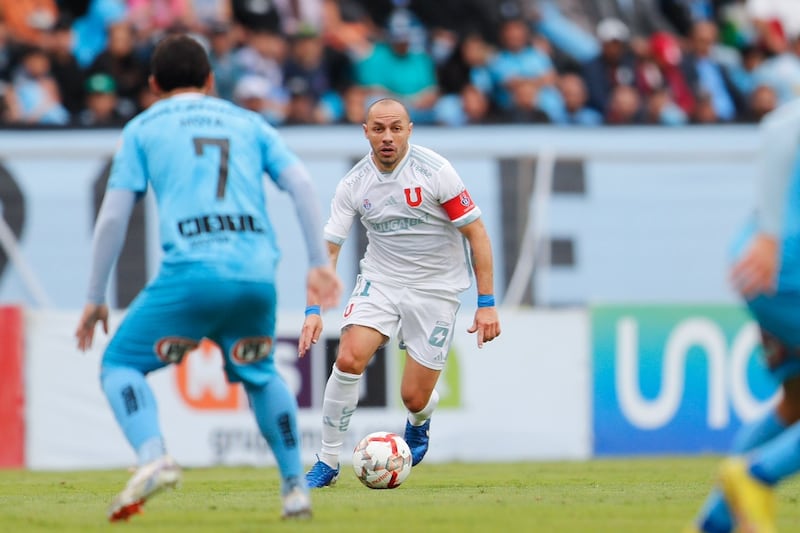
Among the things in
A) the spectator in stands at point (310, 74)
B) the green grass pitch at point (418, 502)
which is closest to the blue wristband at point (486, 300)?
the green grass pitch at point (418, 502)

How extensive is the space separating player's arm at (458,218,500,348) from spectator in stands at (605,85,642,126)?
7.50m

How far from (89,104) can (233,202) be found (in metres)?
10.1

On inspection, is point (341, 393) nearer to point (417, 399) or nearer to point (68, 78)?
point (417, 399)

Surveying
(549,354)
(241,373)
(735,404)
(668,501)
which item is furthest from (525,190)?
(241,373)

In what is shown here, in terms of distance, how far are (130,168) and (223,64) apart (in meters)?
10.5

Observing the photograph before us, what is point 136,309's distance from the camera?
7.64m

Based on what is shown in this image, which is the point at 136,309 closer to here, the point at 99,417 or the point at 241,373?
the point at 241,373

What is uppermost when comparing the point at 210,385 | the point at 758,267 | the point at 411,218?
the point at 758,267

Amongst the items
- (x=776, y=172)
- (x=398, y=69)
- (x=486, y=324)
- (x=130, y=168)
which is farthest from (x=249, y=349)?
(x=398, y=69)

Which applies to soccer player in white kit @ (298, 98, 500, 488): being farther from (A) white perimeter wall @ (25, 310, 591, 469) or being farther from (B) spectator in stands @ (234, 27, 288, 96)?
(B) spectator in stands @ (234, 27, 288, 96)

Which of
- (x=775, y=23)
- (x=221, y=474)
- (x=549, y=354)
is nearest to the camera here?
(x=221, y=474)

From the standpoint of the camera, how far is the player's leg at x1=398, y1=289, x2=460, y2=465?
11141 mm

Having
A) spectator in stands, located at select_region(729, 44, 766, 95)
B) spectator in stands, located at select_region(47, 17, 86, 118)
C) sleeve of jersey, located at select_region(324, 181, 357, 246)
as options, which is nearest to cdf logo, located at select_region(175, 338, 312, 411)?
spectator in stands, located at select_region(47, 17, 86, 118)

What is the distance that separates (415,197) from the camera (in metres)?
11.0
